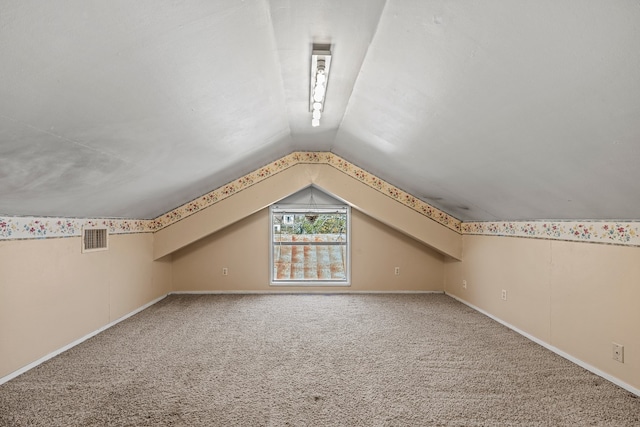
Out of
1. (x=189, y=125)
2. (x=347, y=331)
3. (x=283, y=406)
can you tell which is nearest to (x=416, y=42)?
(x=189, y=125)

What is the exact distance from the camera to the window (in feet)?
19.5

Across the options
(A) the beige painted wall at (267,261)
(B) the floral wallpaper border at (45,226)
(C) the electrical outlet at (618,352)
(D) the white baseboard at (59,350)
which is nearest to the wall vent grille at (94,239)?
(B) the floral wallpaper border at (45,226)

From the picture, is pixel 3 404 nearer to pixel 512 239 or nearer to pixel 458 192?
pixel 458 192

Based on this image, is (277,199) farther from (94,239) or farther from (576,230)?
(576,230)

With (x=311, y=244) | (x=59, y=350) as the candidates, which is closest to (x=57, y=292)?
(x=59, y=350)

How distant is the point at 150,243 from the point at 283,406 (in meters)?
3.59

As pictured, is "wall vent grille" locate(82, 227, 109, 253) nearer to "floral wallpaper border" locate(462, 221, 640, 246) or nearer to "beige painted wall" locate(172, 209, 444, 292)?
"beige painted wall" locate(172, 209, 444, 292)

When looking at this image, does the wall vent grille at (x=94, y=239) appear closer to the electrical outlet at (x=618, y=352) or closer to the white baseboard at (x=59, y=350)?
the white baseboard at (x=59, y=350)

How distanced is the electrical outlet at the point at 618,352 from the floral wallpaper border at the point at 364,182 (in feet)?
2.32

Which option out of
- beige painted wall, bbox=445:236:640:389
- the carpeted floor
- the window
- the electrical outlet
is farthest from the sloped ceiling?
the window

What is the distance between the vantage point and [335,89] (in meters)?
2.73

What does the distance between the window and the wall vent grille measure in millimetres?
2473

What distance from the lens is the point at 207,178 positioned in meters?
4.34

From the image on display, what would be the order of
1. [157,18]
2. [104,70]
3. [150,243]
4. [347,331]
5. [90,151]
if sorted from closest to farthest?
[157,18] < [104,70] < [90,151] < [347,331] < [150,243]
